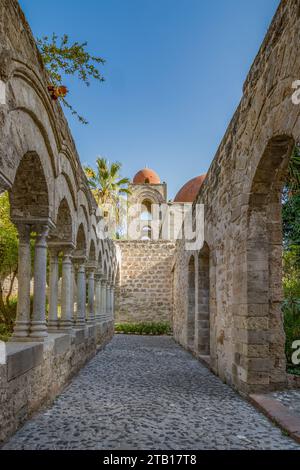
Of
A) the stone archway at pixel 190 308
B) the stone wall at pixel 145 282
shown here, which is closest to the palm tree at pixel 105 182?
the stone wall at pixel 145 282

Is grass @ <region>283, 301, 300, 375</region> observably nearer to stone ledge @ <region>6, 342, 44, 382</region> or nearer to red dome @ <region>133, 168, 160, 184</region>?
stone ledge @ <region>6, 342, 44, 382</region>

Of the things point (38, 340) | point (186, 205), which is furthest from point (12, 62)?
point (186, 205)

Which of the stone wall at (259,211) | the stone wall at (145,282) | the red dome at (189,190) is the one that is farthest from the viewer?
the red dome at (189,190)

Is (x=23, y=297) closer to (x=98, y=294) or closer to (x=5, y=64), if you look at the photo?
(x=5, y=64)

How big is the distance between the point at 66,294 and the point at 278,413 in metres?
4.23

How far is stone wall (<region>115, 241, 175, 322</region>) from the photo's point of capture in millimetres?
20344

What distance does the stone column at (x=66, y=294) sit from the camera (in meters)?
7.02

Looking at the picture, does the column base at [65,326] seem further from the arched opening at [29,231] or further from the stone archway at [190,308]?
the stone archway at [190,308]

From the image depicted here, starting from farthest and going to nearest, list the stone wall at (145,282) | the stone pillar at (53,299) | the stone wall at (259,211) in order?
the stone wall at (145,282) → the stone pillar at (53,299) → the stone wall at (259,211)

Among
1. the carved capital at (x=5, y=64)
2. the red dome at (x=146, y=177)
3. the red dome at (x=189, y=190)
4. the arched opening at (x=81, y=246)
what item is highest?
the red dome at (x=146, y=177)

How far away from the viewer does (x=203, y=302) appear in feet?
29.9

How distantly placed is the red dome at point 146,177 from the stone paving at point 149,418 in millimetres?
25037

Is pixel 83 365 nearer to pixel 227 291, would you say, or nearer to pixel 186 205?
pixel 227 291

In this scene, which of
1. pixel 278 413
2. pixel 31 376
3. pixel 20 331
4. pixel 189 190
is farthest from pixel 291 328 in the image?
pixel 189 190
